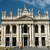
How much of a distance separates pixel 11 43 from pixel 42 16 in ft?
49.8

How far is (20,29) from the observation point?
85.9 meters

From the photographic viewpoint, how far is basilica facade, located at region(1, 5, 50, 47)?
8569 cm

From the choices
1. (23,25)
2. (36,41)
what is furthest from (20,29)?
(36,41)

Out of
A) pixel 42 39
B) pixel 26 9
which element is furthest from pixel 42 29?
pixel 26 9

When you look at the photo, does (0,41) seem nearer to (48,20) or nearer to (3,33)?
(3,33)

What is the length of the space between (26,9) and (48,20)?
9.10 meters

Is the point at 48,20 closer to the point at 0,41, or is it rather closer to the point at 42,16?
the point at 42,16

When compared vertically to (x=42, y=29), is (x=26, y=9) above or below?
above

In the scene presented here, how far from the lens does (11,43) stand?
85.2 m

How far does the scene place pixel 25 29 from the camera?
8794 centimetres

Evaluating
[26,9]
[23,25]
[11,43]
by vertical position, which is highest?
[26,9]

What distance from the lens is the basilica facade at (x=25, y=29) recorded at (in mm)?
85688

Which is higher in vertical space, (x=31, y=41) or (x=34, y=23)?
(x=34, y=23)

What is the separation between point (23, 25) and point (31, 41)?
664cm
